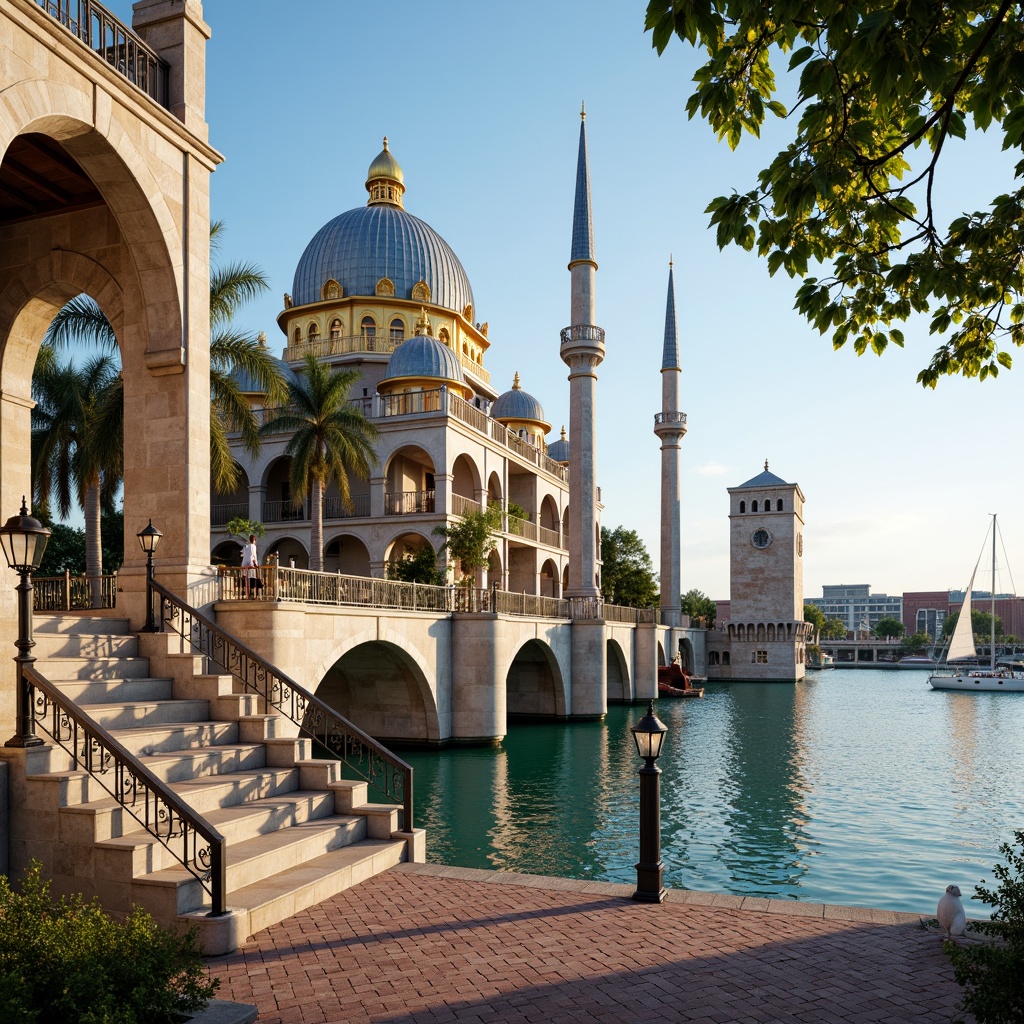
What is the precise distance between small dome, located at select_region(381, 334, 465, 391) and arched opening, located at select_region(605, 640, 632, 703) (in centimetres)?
1544

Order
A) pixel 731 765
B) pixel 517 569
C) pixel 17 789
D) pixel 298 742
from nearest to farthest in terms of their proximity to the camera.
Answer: pixel 17 789, pixel 298 742, pixel 731 765, pixel 517 569

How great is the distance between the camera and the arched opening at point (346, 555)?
143 ft

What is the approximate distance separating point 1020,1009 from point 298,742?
838cm

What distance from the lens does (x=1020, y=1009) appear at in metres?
5.49

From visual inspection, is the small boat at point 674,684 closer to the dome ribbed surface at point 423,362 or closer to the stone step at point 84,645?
the dome ribbed surface at point 423,362

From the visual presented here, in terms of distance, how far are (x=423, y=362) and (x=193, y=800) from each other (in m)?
35.3

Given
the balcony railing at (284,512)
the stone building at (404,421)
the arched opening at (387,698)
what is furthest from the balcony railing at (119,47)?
the balcony railing at (284,512)

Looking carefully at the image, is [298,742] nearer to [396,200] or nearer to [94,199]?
[94,199]

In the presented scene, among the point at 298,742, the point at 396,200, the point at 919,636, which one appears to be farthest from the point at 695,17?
the point at 919,636

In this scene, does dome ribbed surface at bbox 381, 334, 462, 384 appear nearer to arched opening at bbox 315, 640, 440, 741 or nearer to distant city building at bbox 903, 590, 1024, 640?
arched opening at bbox 315, 640, 440, 741

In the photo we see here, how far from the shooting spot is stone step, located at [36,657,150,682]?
35.1ft

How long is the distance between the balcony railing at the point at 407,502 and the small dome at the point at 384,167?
78.5ft

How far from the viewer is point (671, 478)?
62.1m

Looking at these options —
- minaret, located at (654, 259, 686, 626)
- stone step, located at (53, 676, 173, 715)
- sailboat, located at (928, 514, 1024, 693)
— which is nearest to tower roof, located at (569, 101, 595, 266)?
minaret, located at (654, 259, 686, 626)
